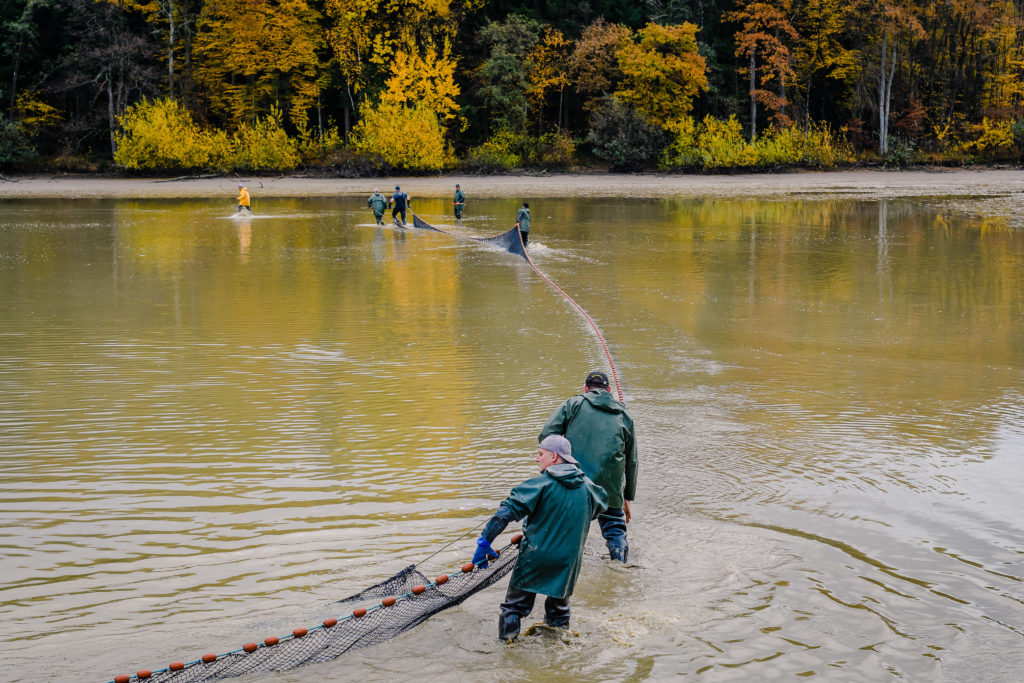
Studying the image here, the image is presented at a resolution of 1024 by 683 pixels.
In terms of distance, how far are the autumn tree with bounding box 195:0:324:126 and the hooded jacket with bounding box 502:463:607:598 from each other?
6501cm

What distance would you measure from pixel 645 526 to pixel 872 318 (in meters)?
10.1

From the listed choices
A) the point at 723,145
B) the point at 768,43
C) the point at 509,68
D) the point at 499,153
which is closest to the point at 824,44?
the point at 768,43

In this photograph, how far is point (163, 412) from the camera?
10930mm

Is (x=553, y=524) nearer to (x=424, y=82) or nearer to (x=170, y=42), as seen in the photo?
(x=424, y=82)

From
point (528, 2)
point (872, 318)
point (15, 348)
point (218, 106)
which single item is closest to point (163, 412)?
point (15, 348)

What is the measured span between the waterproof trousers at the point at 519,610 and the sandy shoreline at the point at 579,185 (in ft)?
145

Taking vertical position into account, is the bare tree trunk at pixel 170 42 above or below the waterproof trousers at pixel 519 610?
above

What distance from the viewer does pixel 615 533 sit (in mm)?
7078

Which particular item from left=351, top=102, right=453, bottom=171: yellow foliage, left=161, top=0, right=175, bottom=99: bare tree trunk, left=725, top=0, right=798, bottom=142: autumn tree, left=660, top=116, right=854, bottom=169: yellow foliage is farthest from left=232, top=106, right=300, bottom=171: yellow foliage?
left=725, top=0, right=798, bottom=142: autumn tree

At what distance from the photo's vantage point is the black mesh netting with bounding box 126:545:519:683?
5.36 meters

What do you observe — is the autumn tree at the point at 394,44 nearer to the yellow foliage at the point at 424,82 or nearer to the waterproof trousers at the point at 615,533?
the yellow foliage at the point at 424,82

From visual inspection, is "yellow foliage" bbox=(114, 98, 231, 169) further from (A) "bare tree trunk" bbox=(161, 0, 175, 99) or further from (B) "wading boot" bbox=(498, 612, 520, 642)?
(B) "wading boot" bbox=(498, 612, 520, 642)

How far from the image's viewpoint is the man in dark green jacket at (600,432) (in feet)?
22.5

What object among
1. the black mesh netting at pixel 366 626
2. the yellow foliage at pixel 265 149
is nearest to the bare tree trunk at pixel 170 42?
the yellow foliage at pixel 265 149
